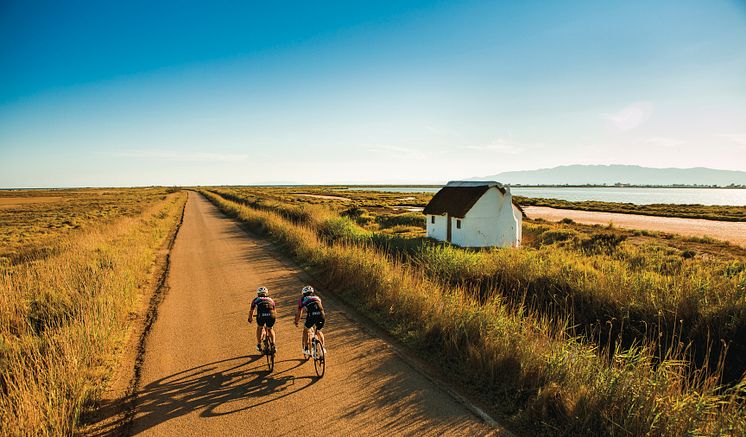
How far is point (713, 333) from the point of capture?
7.62 m

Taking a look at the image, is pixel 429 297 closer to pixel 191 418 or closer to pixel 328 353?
pixel 328 353

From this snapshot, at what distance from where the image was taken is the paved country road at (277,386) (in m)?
4.88

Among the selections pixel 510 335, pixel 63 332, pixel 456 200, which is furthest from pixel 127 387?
pixel 456 200

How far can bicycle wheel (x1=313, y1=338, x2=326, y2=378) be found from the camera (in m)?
6.12

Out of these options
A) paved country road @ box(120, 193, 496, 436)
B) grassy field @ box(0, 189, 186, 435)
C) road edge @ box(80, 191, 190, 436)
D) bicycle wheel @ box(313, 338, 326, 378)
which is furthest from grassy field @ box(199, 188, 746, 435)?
grassy field @ box(0, 189, 186, 435)

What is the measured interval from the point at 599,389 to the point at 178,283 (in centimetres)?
1262

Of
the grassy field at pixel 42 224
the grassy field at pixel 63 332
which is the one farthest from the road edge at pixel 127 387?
the grassy field at pixel 42 224

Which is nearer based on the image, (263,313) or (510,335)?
(510,335)

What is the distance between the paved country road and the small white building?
13348mm

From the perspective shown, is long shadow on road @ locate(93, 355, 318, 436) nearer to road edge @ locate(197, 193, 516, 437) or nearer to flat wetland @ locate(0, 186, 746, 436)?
flat wetland @ locate(0, 186, 746, 436)

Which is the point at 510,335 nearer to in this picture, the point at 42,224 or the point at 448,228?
the point at 448,228

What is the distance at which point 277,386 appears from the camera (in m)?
5.87

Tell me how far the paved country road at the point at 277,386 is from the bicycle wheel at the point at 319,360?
0.14 metres

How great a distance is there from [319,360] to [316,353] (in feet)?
0.50
